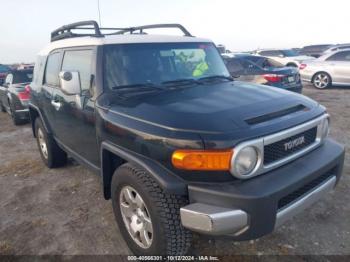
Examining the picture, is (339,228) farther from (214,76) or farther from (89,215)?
(89,215)

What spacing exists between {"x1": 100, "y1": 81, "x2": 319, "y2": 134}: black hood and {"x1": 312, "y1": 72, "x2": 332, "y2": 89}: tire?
11064mm

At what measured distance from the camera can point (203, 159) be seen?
231cm

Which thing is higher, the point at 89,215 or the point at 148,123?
the point at 148,123

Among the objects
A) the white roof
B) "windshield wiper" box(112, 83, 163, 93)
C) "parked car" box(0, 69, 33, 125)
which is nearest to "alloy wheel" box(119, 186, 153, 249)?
"windshield wiper" box(112, 83, 163, 93)

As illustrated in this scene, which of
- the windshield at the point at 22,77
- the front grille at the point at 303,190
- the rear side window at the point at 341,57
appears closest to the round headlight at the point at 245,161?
the front grille at the point at 303,190

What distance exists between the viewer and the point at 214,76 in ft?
12.7

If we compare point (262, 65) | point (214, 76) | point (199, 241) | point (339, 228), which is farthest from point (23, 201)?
point (262, 65)

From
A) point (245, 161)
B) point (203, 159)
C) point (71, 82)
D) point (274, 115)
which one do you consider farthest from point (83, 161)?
point (274, 115)

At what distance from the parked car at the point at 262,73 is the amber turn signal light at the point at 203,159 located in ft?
19.3

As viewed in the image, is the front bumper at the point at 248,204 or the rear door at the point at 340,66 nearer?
the front bumper at the point at 248,204

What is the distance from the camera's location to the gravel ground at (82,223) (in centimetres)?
303

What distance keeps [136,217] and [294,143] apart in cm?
155

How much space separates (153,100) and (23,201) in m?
2.63

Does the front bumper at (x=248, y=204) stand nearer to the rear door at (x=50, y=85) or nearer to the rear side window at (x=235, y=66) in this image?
the rear door at (x=50, y=85)
